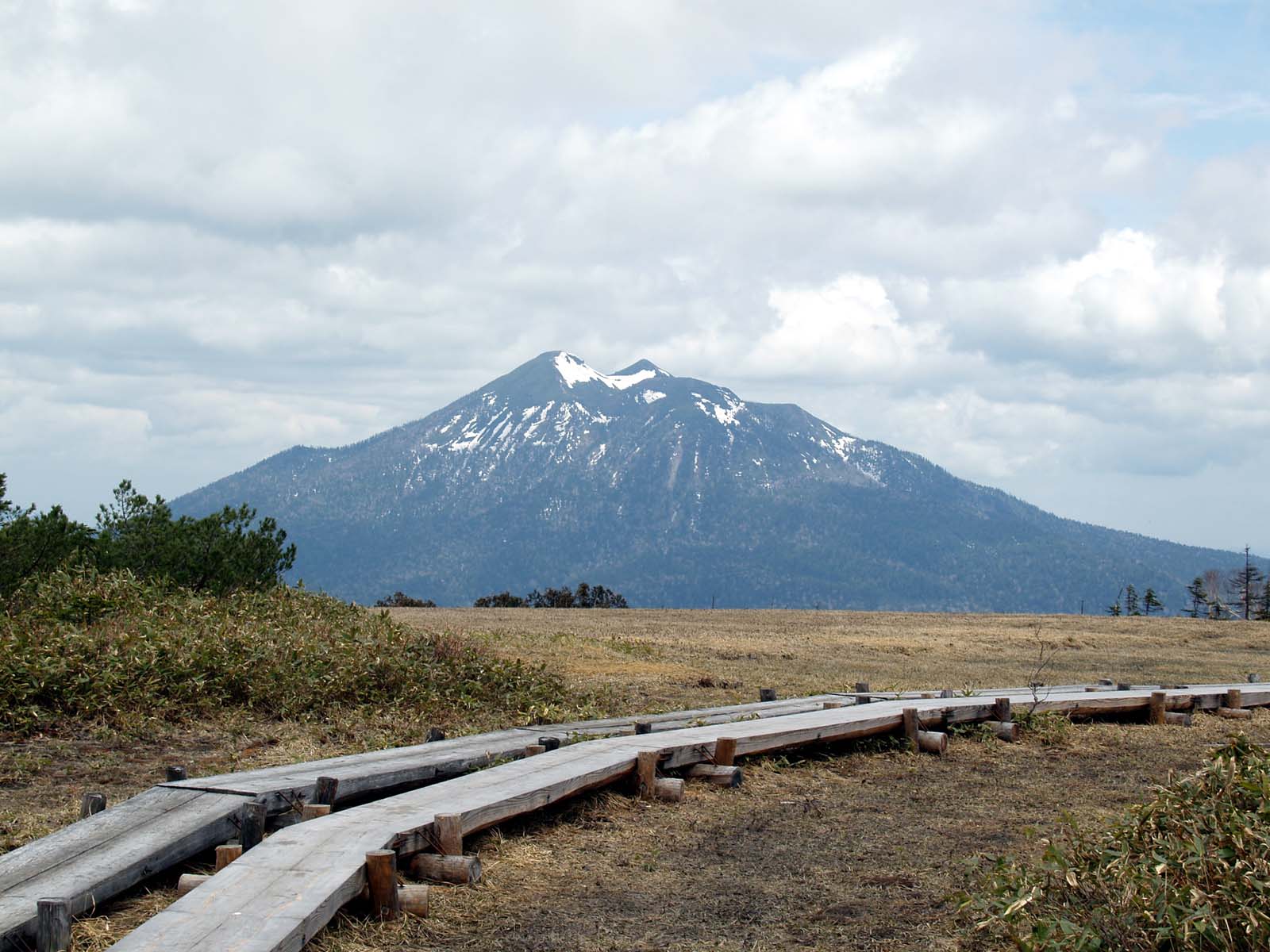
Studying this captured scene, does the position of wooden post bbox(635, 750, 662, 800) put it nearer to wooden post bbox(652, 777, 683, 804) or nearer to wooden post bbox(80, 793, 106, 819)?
wooden post bbox(652, 777, 683, 804)

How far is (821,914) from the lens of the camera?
614 cm

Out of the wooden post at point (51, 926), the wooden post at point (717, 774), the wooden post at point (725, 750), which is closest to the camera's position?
the wooden post at point (51, 926)

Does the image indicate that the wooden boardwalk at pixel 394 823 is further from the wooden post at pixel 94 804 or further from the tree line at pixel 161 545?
the tree line at pixel 161 545

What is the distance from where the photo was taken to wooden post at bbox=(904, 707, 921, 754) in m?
11.4

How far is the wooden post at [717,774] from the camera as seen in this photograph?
30.4 ft

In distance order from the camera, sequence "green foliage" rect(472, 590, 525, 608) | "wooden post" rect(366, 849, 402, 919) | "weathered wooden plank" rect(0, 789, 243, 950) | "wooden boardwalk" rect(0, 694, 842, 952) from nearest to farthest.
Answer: "weathered wooden plank" rect(0, 789, 243, 950) < "wooden boardwalk" rect(0, 694, 842, 952) < "wooden post" rect(366, 849, 402, 919) < "green foliage" rect(472, 590, 525, 608)

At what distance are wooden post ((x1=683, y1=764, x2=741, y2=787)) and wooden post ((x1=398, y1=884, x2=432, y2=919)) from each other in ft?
12.6

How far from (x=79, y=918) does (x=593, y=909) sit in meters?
2.49

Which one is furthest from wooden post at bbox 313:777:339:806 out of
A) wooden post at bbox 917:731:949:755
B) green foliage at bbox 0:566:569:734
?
wooden post at bbox 917:731:949:755

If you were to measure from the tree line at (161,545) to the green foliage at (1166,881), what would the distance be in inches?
531

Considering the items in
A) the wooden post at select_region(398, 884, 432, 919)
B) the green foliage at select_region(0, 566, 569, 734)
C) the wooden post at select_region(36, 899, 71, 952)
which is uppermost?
the green foliage at select_region(0, 566, 569, 734)

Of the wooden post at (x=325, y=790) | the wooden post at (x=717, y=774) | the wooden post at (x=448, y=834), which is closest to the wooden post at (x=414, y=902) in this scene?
the wooden post at (x=448, y=834)

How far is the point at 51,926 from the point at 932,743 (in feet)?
27.7

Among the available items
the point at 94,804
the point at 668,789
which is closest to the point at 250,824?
the point at 94,804
